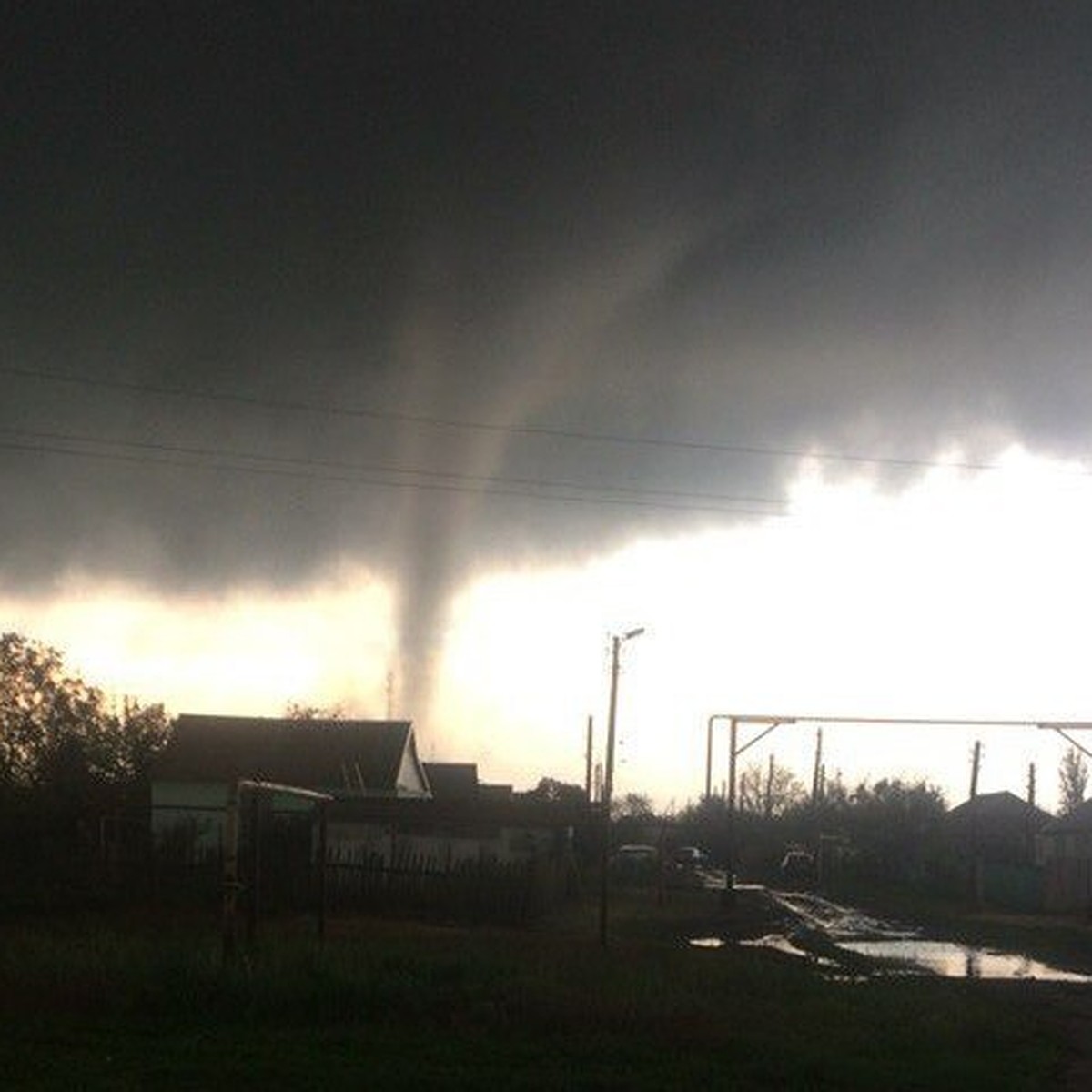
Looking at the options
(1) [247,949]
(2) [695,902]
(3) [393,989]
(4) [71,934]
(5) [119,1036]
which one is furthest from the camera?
(2) [695,902]

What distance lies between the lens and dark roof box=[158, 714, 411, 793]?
2495 inches

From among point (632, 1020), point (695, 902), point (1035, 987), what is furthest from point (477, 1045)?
point (695, 902)

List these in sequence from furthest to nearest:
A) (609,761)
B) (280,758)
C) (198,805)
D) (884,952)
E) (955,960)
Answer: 1. (280,758)
2. (198,805)
3. (609,761)
4. (884,952)
5. (955,960)

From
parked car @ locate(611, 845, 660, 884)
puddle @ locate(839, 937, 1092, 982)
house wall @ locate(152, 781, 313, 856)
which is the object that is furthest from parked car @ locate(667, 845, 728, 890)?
puddle @ locate(839, 937, 1092, 982)

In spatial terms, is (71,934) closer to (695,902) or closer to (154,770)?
(695,902)

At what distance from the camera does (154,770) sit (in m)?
63.7

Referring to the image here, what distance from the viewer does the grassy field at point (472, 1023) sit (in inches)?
545

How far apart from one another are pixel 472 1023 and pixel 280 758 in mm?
48865

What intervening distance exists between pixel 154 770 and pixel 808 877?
35.3 meters

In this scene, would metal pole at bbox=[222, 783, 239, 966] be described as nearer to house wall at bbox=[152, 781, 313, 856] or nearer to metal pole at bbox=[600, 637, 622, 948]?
metal pole at bbox=[600, 637, 622, 948]

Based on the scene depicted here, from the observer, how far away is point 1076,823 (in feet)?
227

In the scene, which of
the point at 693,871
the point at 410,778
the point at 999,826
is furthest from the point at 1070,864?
the point at 999,826

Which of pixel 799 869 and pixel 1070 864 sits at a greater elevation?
pixel 1070 864

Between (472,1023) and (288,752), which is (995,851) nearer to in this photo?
(288,752)
